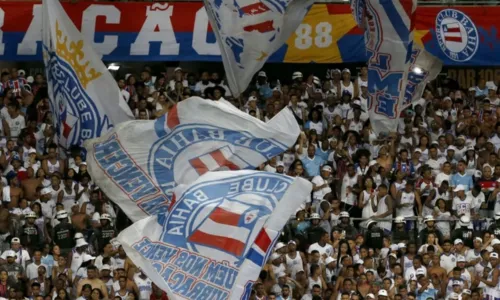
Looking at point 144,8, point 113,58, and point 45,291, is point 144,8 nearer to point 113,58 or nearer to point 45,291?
point 113,58

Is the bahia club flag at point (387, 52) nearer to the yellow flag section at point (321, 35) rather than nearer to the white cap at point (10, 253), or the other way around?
the yellow flag section at point (321, 35)

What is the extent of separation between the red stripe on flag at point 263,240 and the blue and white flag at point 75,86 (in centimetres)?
938

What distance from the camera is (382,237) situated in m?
27.6

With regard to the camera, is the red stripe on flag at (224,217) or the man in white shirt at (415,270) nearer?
the red stripe on flag at (224,217)

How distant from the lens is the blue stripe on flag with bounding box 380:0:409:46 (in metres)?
27.7

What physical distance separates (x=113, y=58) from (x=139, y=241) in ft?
44.9

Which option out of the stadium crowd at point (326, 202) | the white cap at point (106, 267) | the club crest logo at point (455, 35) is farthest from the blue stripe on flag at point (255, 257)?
the club crest logo at point (455, 35)

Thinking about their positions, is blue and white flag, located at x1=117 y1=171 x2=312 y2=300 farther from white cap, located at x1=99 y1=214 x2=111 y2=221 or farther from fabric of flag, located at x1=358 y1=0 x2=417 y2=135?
fabric of flag, located at x1=358 y1=0 x2=417 y2=135

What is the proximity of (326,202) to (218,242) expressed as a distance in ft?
29.3

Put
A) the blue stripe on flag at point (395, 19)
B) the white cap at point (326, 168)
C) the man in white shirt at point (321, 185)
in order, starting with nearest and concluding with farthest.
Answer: the blue stripe on flag at point (395, 19) → the man in white shirt at point (321, 185) → the white cap at point (326, 168)

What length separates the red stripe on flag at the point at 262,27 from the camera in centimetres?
2756

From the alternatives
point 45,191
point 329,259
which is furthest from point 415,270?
point 45,191

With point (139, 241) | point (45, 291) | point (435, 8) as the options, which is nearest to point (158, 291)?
point (45, 291)

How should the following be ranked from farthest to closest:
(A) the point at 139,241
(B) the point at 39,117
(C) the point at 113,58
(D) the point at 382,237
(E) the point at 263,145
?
1. (C) the point at 113,58
2. (B) the point at 39,117
3. (D) the point at 382,237
4. (E) the point at 263,145
5. (A) the point at 139,241
